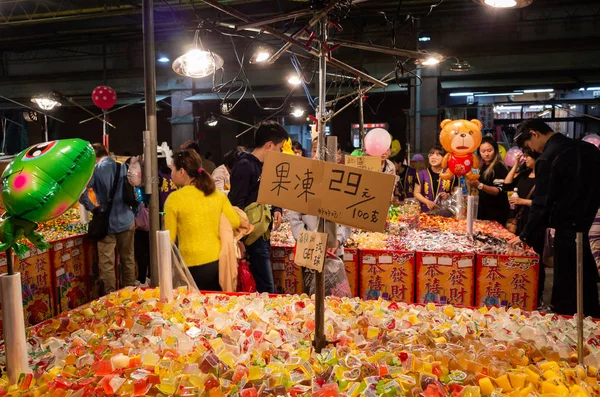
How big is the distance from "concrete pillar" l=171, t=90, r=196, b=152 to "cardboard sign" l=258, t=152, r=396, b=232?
12.8 m

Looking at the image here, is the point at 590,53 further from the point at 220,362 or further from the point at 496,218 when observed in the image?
the point at 220,362

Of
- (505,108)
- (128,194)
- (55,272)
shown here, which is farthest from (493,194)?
(505,108)

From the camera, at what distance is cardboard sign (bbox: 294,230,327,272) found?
1774 millimetres

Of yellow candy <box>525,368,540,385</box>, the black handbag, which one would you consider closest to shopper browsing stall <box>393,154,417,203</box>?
the black handbag

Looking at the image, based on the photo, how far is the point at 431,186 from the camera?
6.08 m

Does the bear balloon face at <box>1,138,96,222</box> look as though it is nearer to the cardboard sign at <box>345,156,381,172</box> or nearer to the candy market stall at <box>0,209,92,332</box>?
the cardboard sign at <box>345,156,381,172</box>

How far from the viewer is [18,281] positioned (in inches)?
63.7

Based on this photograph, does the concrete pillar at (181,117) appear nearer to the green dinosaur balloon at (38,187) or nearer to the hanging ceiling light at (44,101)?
the hanging ceiling light at (44,101)

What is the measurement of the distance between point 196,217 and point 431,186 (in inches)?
149

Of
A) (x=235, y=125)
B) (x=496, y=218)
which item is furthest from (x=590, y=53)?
(x=235, y=125)

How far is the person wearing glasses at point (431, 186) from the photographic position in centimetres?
597

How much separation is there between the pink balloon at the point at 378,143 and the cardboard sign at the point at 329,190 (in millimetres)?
4576

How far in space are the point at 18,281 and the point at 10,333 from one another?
187 millimetres

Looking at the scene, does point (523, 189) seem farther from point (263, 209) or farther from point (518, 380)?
point (518, 380)
